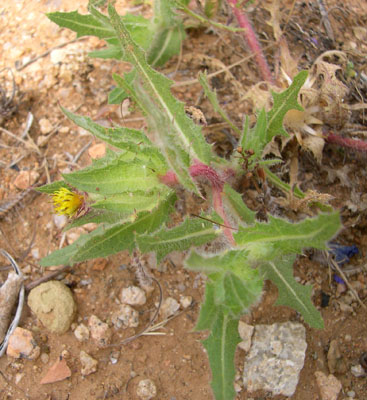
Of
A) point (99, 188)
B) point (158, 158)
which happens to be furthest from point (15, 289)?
point (158, 158)

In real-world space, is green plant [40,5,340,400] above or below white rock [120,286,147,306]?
above

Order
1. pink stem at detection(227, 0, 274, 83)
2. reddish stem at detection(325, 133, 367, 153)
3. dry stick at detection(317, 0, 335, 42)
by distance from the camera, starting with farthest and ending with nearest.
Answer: dry stick at detection(317, 0, 335, 42)
pink stem at detection(227, 0, 274, 83)
reddish stem at detection(325, 133, 367, 153)

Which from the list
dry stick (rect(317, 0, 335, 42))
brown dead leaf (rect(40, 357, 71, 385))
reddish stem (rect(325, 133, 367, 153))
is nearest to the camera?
brown dead leaf (rect(40, 357, 71, 385))

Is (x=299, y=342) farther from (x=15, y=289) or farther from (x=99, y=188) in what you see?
(x=15, y=289)

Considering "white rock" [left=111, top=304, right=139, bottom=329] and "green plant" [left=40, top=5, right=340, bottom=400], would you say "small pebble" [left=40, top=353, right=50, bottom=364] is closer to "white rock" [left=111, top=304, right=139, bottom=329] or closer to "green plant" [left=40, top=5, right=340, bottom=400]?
"white rock" [left=111, top=304, right=139, bottom=329]

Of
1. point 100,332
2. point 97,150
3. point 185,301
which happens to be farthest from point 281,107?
point 100,332

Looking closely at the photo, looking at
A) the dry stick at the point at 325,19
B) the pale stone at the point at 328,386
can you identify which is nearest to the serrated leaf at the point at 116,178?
the pale stone at the point at 328,386

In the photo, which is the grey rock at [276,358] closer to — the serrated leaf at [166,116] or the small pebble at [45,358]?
the serrated leaf at [166,116]

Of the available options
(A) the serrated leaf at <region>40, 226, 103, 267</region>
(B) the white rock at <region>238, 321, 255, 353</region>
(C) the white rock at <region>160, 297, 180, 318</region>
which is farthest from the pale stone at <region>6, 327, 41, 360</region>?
(B) the white rock at <region>238, 321, 255, 353</region>

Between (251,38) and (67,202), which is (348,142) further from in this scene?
(67,202)
